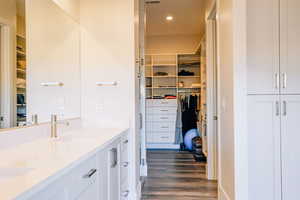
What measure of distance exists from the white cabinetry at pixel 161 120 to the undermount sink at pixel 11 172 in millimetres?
4691

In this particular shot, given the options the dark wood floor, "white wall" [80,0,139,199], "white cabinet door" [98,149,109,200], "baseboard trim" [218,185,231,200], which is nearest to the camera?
"white cabinet door" [98,149,109,200]

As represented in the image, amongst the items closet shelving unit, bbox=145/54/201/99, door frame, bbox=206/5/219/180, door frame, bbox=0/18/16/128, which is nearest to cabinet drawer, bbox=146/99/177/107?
closet shelving unit, bbox=145/54/201/99

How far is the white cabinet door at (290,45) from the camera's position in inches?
88.3

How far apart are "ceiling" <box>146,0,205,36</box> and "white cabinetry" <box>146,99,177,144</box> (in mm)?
1790

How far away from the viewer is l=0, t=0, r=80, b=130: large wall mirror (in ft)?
5.43

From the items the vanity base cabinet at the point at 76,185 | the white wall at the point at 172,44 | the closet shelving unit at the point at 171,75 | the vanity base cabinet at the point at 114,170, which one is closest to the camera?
the vanity base cabinet at the point at 76,185

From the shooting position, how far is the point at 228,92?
8.09 ft

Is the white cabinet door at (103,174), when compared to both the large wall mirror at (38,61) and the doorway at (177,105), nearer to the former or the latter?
the large wall mirror at (38,61)

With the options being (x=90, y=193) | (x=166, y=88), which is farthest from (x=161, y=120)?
(x=90, y=193)

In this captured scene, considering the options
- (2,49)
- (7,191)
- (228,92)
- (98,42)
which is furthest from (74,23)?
(7,191)

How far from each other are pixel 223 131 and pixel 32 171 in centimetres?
211

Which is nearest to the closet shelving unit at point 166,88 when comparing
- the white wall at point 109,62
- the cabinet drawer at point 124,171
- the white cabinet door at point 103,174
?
the white wall at point 109,62

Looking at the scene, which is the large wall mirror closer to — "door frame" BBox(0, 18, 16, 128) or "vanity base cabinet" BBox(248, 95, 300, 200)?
"door frame" BBox(0, 18, 16, 128)

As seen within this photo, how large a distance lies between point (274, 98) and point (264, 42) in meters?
0.52
